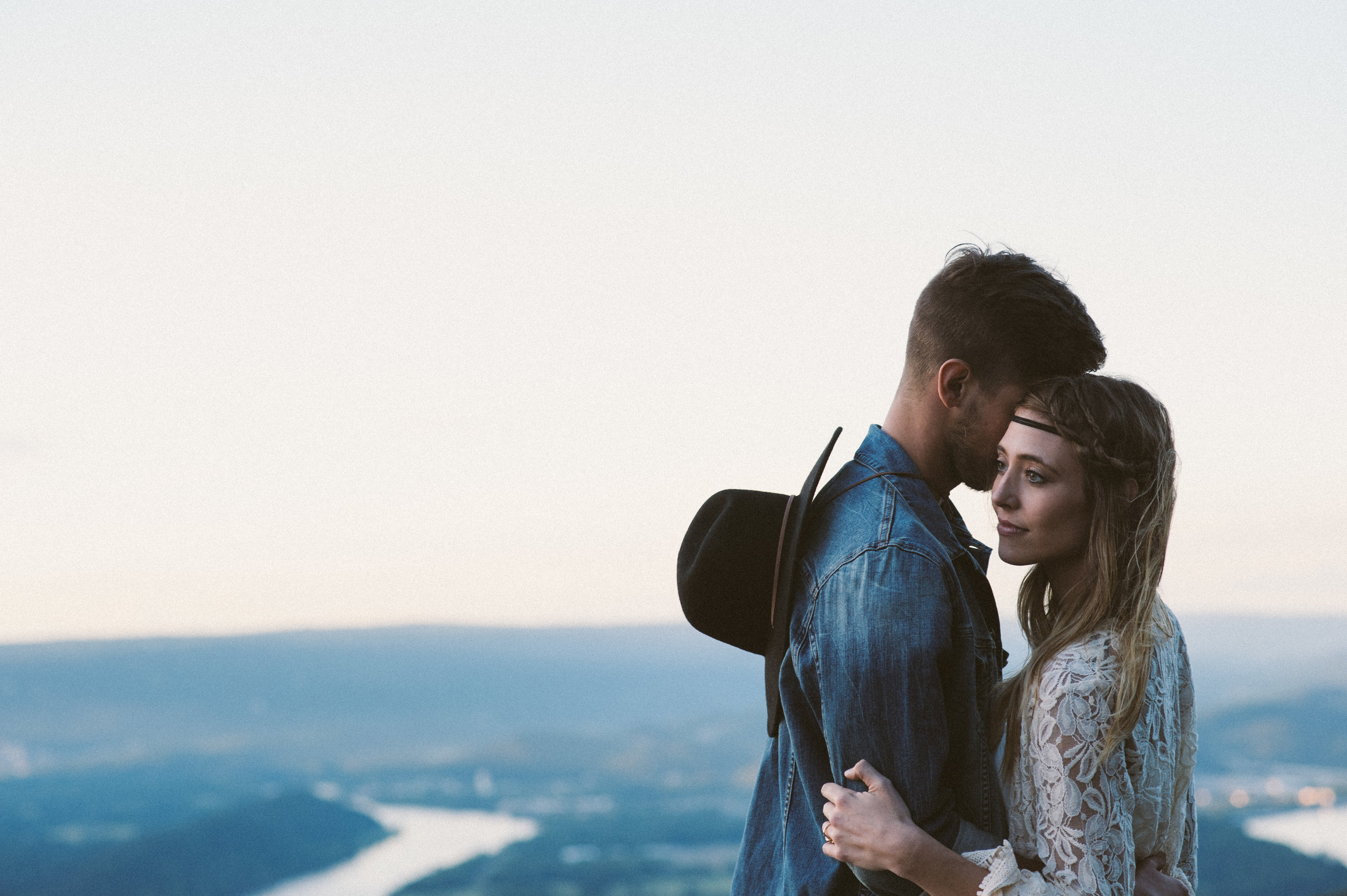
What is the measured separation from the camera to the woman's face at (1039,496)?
321cm

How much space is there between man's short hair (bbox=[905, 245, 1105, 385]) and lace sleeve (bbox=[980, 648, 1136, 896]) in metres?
0.89

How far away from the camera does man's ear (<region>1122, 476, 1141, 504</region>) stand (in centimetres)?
322

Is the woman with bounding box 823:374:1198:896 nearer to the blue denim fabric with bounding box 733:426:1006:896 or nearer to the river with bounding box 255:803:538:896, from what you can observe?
the blue denim fabric with bounding box 733:426:1006:896

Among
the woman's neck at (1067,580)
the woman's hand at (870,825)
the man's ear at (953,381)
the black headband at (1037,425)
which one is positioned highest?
the man's ear at (953,381)

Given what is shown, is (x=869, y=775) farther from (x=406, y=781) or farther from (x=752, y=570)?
(x=406, y=781)

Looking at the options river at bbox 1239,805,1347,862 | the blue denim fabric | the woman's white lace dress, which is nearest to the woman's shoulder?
the woman's white lace dress

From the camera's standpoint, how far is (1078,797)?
290 centimetres

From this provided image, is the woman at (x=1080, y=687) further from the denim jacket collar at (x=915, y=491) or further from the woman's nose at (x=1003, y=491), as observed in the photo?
the denim jacket collar at (x=915, y=491)

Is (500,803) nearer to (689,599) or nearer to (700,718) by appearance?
(700,718)

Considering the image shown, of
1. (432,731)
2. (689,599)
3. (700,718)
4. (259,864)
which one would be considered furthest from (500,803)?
(689,599)

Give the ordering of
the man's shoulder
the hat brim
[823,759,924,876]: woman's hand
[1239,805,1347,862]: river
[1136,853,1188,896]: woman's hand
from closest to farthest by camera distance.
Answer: [823,759,924,876]: woman's hand
the man's shoulder
the hat brim
[1136,853,1188,896]: woman's hand
[1239,805,1347,862]: river

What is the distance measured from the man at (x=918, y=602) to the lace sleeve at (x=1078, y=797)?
0.13m

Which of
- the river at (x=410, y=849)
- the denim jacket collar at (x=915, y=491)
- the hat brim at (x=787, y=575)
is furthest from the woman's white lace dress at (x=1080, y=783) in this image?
the river at (x=410, y=849)

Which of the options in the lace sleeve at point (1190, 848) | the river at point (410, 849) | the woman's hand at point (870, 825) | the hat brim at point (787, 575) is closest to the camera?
the woman's hand at point (870, 825)
